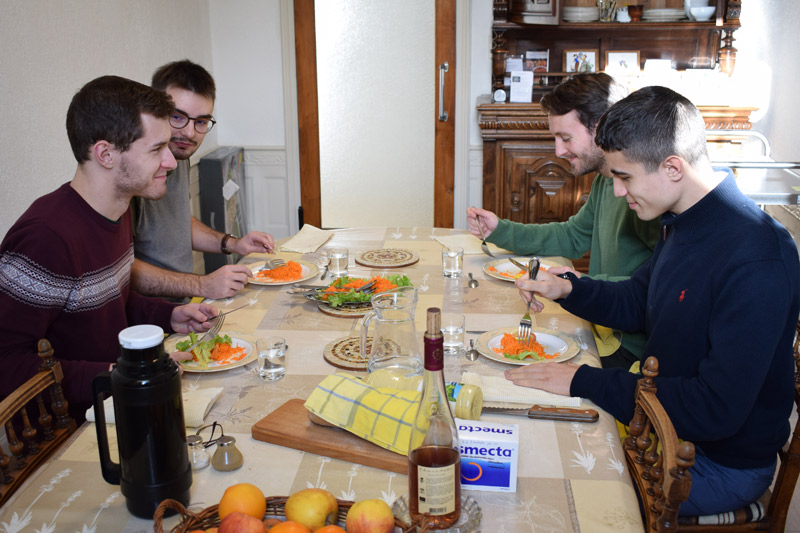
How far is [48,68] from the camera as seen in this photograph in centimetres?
287

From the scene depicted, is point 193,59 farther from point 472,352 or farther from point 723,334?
point 723,334

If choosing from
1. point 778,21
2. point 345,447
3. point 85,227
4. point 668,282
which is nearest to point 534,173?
point 778,21

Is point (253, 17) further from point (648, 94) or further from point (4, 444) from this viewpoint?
point (648, 94)

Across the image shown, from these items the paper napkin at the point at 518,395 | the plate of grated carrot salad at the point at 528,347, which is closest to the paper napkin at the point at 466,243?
the plate of grated carrot salad at the point at 528,347

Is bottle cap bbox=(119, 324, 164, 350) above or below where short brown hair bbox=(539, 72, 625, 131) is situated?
below

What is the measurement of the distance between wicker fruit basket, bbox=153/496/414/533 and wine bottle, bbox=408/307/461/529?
5 centimetres

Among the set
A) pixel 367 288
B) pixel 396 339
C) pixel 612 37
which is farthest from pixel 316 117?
pixel 396 339

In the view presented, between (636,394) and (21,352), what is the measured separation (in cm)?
128

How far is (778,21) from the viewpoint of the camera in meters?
4.44

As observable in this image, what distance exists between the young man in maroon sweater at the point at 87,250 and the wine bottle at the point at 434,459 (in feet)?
2.49

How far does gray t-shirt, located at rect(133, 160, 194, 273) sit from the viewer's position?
2.45 meters

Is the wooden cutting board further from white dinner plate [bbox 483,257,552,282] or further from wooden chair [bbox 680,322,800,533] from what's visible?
white dinner plate [bbox 483,257,552,282]

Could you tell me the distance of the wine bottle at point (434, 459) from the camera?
1032 millimetres

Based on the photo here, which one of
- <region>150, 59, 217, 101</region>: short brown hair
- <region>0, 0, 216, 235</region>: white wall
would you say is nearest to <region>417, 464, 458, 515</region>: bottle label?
<region>150, 59, 217, 101</region>: short brown hair
